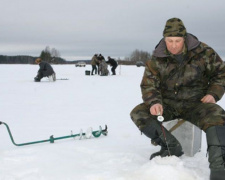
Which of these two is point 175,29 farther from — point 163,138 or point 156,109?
point 163,138

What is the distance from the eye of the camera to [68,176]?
267cm

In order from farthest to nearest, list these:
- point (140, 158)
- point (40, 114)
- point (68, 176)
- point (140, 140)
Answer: point (40, 114), point (140, 140), point (140, 158), point (68, 176)

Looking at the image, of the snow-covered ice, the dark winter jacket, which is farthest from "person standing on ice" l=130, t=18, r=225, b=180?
the dark winter jacket

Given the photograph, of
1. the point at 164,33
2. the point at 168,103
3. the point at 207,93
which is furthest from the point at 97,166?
the point at 164,33

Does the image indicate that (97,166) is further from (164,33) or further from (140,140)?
(164,33)

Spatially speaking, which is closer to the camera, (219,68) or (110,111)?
(219,68)

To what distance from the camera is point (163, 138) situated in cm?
278

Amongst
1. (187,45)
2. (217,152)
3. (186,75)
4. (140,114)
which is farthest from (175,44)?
(217,152)

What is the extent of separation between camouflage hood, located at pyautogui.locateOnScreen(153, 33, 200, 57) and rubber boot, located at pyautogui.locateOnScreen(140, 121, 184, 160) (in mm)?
701

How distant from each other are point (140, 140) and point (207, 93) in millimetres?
1366

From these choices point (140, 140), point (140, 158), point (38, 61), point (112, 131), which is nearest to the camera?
point (140, 158)

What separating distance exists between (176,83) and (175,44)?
1.27ft

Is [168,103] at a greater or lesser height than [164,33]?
lesser

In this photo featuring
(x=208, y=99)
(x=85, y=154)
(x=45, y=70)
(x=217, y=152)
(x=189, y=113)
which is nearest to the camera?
(x=217, y=152)
